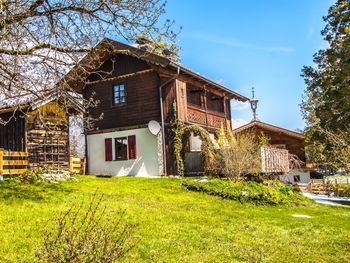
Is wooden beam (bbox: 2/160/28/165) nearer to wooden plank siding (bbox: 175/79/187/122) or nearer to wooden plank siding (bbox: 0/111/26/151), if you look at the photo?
wooden plank siding (bbox: 0/111/26/151)

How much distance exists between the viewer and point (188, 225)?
28.0ft

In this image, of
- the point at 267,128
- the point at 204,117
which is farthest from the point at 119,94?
the point at 267,128

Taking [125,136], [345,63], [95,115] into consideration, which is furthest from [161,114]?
[345,63]

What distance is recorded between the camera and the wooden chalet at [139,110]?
769 inches

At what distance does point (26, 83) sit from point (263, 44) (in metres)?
7.11

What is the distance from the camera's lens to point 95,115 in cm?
2217

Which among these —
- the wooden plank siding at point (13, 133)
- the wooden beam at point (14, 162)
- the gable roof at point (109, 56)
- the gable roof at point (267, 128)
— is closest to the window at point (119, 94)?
the gable roof at point (109, 56)

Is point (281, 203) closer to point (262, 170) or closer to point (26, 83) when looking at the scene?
point (262, 170)

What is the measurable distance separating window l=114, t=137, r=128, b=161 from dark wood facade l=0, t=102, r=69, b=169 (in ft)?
15.6

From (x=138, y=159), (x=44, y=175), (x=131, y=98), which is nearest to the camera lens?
(x=44, y=175)

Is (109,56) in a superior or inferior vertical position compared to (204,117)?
superior

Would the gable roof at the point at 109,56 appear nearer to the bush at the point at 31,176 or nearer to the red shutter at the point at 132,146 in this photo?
the bush at the point at 31,176

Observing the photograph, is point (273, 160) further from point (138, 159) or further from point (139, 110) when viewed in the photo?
point (139, 110)

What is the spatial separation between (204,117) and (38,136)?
34.3 feet
